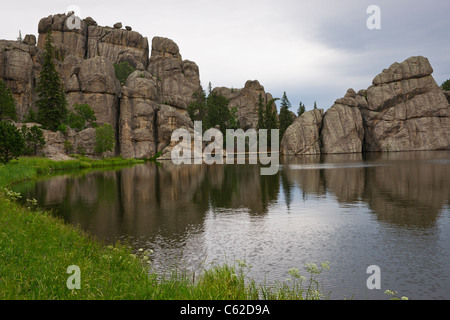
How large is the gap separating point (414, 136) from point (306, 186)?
306 feet

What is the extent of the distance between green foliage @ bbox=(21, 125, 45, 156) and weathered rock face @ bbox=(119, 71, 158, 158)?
3066cm

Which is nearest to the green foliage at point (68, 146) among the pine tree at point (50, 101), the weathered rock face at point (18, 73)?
the pine tree at point (50, 101)

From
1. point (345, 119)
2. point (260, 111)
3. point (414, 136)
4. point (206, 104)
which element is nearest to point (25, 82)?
point (206, 104)

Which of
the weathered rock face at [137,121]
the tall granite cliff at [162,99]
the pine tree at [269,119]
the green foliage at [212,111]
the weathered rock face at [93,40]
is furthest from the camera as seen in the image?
the pine tree at [269,119]

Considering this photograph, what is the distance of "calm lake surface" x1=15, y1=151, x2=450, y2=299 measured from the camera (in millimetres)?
11570

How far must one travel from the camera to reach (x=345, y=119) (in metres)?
110

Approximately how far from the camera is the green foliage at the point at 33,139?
5653 cm

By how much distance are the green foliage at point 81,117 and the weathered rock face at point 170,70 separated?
37.3 metres

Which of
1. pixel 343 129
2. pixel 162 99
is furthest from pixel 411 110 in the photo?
pixel 162 99

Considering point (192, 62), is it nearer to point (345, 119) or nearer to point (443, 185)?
point (345, 119)

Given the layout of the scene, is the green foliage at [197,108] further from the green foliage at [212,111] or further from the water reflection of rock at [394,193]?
the water reflection of rock at [394,193]

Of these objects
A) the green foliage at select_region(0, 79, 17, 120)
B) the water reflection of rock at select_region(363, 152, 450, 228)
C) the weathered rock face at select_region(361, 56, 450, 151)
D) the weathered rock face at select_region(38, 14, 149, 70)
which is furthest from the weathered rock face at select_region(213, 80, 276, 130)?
the water reflection of rock at select_region(363, 152, 450, 228)

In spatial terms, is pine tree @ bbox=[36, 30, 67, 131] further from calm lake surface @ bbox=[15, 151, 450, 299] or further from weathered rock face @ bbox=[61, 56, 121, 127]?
calm lake surface @ bbox=[15, 151, 450, 299]
